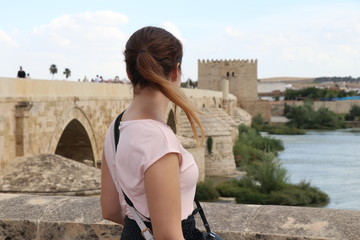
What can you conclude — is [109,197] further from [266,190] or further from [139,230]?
[266,190]

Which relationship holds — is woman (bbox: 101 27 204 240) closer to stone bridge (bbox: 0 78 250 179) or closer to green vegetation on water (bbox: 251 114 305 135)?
stone bridge (bbox: 0 78 250 179)

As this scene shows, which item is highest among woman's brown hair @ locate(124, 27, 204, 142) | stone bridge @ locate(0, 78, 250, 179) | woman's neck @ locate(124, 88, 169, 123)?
woman's brown hair @ locate(124, 27, 204, 142)

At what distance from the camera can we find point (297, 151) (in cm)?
2775

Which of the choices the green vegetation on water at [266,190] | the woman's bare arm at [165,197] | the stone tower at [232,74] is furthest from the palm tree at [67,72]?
the woman's bare arm at [165,197]

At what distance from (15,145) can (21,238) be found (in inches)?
247

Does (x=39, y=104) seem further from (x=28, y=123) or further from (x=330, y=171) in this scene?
(x=330, y=171)

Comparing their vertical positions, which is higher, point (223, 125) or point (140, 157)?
point (140, 157)

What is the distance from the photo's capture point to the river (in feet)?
53.5

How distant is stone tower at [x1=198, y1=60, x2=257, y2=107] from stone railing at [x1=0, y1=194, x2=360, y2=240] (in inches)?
1711

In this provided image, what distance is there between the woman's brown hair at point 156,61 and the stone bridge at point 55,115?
6481mm

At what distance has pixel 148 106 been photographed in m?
1.40

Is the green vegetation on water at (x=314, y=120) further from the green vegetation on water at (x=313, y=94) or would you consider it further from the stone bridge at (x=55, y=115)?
the stone bridge at (x=55, y=115)

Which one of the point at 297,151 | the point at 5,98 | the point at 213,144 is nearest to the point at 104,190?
the point at 5,98

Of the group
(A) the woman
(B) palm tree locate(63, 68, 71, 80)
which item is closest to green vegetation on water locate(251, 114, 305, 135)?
(B) palm tree locate(63, 68, 71, 80)
